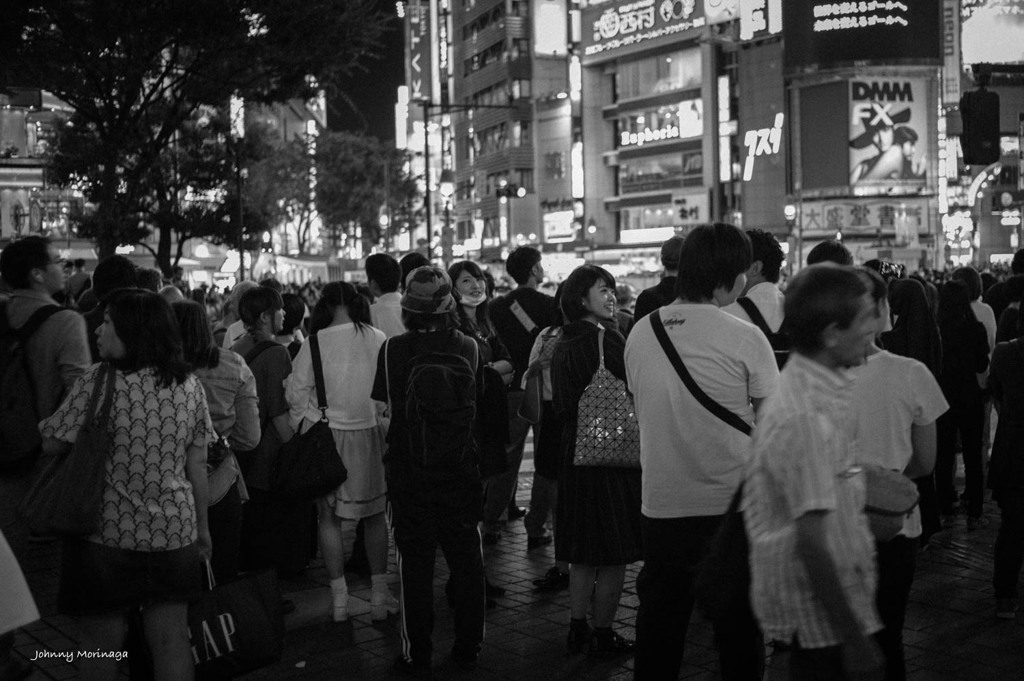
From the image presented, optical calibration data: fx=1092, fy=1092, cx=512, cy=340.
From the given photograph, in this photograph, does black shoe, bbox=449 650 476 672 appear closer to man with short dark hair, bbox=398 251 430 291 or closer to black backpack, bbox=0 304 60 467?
black backpack, bbox=0 304 60 467

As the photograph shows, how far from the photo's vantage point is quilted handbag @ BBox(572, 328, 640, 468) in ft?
18.1

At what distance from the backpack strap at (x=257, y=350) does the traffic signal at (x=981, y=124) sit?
346 inches

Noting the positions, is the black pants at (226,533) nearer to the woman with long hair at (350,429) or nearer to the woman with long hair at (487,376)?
the woman with long hair at (350,429)

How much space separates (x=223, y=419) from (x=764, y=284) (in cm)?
293

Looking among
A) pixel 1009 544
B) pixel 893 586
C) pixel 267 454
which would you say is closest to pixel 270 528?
pixel 267 454

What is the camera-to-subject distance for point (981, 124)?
12227 millimetres

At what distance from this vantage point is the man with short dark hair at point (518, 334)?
8.06m

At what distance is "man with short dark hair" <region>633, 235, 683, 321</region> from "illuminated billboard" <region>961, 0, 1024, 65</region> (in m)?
33.0

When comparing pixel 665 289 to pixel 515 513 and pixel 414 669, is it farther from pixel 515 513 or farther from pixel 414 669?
pixel 414 669

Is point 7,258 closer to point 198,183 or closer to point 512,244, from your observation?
point 198,183

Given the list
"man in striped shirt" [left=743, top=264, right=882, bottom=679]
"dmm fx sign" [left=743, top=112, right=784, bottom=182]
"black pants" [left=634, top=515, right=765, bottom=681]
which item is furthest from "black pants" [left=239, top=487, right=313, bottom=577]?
"dmm fx sign" [left=743, top=112, right=784, bottom=182]

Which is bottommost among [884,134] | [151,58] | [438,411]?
[438,411]

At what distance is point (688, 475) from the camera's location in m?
4.13

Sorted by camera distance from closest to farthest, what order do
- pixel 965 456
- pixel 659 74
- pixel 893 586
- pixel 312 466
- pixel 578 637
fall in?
pixel 893 586 < pixel 578 637 < pixel 312 466 < pixel 965 456 < pixel 659 74
